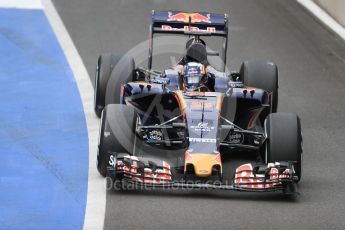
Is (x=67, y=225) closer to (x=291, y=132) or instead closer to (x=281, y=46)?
(x=291, y=132)

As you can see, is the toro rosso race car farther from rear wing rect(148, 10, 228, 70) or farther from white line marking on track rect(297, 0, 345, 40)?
white line marking on track rect(297, 0, 345, 40)

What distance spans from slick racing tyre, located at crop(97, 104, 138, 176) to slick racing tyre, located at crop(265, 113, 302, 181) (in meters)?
1.73

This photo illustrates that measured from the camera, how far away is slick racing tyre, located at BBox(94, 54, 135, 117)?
17.4m

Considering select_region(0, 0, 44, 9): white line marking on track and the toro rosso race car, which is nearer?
the toro rosso race car

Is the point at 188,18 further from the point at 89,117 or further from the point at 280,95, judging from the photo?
the point at 280,95

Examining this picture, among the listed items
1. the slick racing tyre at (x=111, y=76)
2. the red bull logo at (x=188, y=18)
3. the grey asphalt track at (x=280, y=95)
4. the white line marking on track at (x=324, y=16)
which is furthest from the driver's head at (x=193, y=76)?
the white line marking on track at (x=324, y=16)

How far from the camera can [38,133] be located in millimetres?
16938

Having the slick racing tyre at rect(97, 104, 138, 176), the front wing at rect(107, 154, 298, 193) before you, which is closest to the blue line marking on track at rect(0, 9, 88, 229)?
the slick racing tyre at rect(97, 104, 138, 176)

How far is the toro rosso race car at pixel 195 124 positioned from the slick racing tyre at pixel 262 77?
15 mm

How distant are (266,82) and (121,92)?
241 cm

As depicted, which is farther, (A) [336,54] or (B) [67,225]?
(A) [336,54]

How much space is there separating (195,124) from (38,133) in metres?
3.07

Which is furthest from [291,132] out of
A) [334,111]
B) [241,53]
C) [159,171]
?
[241,53]

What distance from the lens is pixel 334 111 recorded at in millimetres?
19062
